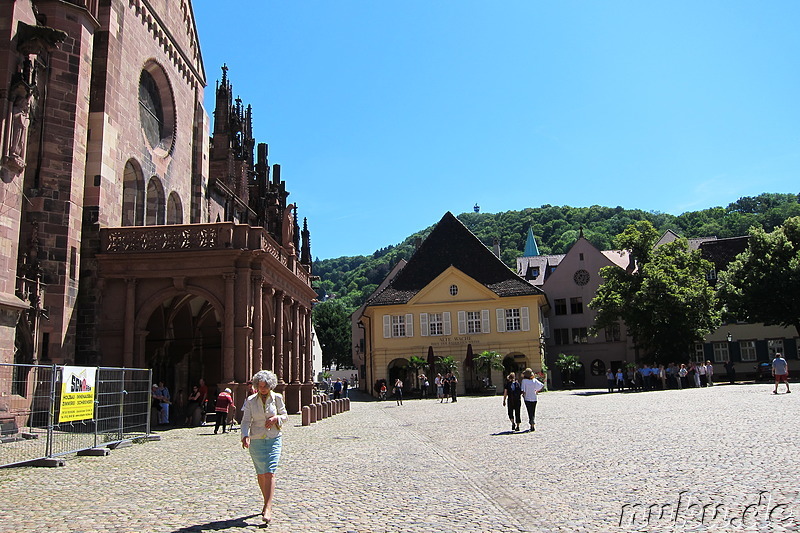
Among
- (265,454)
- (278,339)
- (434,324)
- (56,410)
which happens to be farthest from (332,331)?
(265,454)

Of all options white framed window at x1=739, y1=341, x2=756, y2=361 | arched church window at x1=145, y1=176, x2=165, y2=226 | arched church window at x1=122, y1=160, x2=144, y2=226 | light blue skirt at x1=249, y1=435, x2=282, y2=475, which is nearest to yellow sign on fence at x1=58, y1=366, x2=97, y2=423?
light blue skirt at x1=249, y1=435, x2=282, y2=475

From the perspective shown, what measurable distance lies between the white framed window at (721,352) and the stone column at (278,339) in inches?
1551

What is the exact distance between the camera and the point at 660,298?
42.3m

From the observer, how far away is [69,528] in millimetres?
7223

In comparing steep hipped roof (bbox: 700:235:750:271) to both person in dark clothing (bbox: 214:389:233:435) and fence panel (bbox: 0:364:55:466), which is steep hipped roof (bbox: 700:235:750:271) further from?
fence panel (bbox: 0:364:55:466)

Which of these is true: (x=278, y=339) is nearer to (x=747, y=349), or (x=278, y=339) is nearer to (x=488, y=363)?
(x=488, y=363)

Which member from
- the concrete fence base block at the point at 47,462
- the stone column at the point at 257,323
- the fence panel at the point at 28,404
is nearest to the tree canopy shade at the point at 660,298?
the stone column at the point at 257,323

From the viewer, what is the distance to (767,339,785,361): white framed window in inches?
2063

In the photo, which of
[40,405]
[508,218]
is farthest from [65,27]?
[508,218]

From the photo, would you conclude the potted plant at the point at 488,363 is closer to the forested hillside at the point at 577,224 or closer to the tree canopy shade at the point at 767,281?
the tree canopy shade at the point at 767,281

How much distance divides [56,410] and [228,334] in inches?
353

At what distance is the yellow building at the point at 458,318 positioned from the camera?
48.7m

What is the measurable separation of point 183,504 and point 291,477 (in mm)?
2453

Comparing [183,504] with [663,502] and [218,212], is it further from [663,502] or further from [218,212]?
[218,212]
